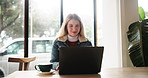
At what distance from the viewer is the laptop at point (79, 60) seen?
109 cm

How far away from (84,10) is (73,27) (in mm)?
1742

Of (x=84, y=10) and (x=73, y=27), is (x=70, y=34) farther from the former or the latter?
(x=84, y=10)

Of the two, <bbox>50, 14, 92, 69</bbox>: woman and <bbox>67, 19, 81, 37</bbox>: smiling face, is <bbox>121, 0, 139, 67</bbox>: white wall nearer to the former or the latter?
<bbox>50, 14, 92, 69</bbox>: woman

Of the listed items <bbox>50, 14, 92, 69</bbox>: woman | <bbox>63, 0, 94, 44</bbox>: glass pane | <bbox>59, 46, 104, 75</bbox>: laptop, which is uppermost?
<bbox>63, 0, 94, 44</bbox>: glass pane

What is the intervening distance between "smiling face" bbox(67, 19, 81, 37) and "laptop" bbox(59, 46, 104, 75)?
2.91 feet

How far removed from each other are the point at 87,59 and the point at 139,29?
1.18 m

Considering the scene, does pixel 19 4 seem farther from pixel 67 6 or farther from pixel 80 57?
pixel 80 57

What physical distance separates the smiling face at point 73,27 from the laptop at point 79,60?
0.89 meters

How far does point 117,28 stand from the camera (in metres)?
2.56

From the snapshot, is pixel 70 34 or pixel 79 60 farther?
pixel 70 34

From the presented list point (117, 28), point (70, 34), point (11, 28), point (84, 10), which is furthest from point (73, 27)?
point (11, 28)

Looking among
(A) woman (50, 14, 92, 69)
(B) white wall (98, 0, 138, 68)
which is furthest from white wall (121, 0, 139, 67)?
(A) woman (50, 14, 92, 69)

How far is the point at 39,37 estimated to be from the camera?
346cm

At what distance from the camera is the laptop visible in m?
1.09
